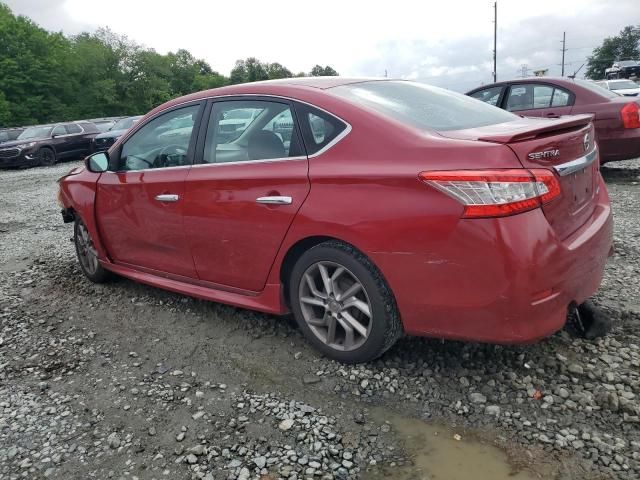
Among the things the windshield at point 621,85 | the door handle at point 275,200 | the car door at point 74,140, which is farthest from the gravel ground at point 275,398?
the windshield at point 621,85

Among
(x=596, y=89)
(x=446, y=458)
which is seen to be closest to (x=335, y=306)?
(x=446, y=458)


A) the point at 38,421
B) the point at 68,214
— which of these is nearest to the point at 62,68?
the point at 68,214

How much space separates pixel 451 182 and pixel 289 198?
3.17 feet

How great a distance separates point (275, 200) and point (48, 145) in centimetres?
1891

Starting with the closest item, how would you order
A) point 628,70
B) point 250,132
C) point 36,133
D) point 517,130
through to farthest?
point 517,130, point 250,132, point 36,133, point 628,70

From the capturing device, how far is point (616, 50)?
3410 inches

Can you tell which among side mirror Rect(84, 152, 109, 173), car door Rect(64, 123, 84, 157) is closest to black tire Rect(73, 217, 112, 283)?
side mirror Rect(84, 152, 109, 173)

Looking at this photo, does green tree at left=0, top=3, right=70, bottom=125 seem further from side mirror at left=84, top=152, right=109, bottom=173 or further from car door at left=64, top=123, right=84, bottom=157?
side mirror at left=84, top=152, right=109, bottom=173

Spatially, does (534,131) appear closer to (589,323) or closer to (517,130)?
(517,130)

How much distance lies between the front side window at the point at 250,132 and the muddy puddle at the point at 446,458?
1.65m

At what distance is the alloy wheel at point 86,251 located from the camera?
4801 millimetres

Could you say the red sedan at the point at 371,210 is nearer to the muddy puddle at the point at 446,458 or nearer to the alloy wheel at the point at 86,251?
the muddy puddle at the point at 446,458

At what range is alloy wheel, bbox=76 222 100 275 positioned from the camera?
480 cm

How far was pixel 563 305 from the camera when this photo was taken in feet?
8.41
